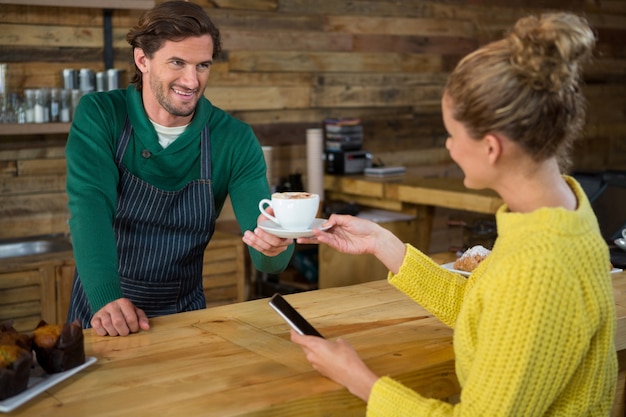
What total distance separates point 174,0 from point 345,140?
2.82m

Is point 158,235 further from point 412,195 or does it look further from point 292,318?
point 412,195

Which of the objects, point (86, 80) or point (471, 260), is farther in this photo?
point (86, 80)

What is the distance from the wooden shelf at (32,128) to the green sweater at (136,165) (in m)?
1.70

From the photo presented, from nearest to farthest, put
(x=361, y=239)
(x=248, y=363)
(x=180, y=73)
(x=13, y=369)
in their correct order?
(x=13, y=369), (x=248, y=363), (x=361, y=239), (x=180, y=73)

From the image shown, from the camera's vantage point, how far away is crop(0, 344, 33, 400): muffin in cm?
160

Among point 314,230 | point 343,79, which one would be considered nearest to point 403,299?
point 314,230

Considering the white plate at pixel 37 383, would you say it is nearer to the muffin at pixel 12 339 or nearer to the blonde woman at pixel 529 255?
the muffin at pixel 12 339

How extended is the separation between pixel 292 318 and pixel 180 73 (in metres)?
0.99

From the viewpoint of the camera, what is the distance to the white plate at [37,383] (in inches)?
62.2

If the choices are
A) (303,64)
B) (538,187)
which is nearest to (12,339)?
(538,187)

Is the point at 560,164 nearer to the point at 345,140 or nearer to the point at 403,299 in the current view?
the point at 403,299

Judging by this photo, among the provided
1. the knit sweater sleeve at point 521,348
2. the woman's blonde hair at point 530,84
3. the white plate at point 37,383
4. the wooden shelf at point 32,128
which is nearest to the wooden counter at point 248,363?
the white plate at point 37,383

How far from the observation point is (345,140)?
5406 millimetres

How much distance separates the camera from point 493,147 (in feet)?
5.23
